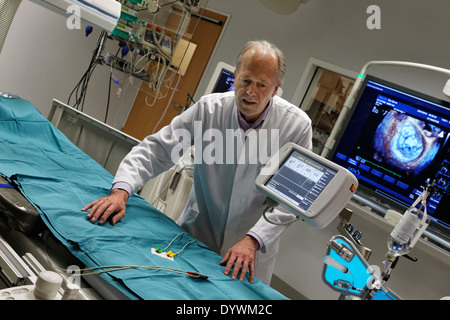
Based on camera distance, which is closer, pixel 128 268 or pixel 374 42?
pixel 128 268

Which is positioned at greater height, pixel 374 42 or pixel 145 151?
pixel 374 42

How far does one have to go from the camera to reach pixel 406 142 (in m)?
2.98

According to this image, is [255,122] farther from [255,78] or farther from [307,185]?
[307,185]

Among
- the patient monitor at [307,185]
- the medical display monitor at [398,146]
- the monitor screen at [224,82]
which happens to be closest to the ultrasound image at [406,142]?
the medical display monitor at [398,146]

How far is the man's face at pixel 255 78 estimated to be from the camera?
5.68ft

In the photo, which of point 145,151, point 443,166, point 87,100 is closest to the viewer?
point 145,151

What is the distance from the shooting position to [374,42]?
13.2ft

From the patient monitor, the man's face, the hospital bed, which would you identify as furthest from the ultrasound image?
the hospital bed

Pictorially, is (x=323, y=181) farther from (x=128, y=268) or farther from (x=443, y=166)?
(x=443, y=166)

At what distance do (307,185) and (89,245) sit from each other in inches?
27.4

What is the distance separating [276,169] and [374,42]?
3016 mm

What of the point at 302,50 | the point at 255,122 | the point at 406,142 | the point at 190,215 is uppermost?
the point at 302,50

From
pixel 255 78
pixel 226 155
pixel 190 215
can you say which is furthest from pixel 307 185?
pixel 190 215
